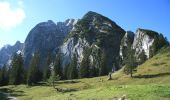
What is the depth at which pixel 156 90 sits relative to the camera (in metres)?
45.3

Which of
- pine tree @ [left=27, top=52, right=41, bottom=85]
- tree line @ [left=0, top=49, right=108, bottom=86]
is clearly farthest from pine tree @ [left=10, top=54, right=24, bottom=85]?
pine tree @ [left=27, top=52, right=41, bottom=85]

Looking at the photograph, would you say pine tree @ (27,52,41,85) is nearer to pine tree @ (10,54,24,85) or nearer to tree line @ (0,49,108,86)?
tree line @ (0,49,108,86)

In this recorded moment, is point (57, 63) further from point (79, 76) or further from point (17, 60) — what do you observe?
point (17, 60)

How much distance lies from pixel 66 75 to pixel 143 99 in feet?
461

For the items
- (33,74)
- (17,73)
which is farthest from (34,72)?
(17,73)

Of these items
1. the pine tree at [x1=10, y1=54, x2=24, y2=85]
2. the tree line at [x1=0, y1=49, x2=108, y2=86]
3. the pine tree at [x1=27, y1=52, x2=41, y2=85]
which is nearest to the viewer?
the pine tree at [x1=27, y1=52, x2=41, y2=85]

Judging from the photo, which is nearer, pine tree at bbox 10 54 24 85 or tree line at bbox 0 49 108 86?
Result: tree line at bbox 0 49 108 86

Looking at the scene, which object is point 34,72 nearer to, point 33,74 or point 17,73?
point 33,74

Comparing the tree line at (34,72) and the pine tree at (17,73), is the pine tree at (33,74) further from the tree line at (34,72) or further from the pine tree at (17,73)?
the pine tree at (17,73)

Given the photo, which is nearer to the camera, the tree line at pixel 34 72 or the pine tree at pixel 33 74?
the pine tree at pixel 33 74

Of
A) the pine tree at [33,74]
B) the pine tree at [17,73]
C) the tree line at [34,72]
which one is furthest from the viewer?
the pine tree at [17,73]

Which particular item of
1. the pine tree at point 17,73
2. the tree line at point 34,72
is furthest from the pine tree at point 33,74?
the pine tree at point 17,73

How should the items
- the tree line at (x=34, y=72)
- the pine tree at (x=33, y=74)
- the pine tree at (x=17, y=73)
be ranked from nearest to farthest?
the pine tree at (x=33, y=74), the tree line at (x=34, y=72), the pine tree at (x=17, y=73)

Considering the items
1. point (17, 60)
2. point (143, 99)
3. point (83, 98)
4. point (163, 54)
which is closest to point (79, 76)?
point (17, 60)
